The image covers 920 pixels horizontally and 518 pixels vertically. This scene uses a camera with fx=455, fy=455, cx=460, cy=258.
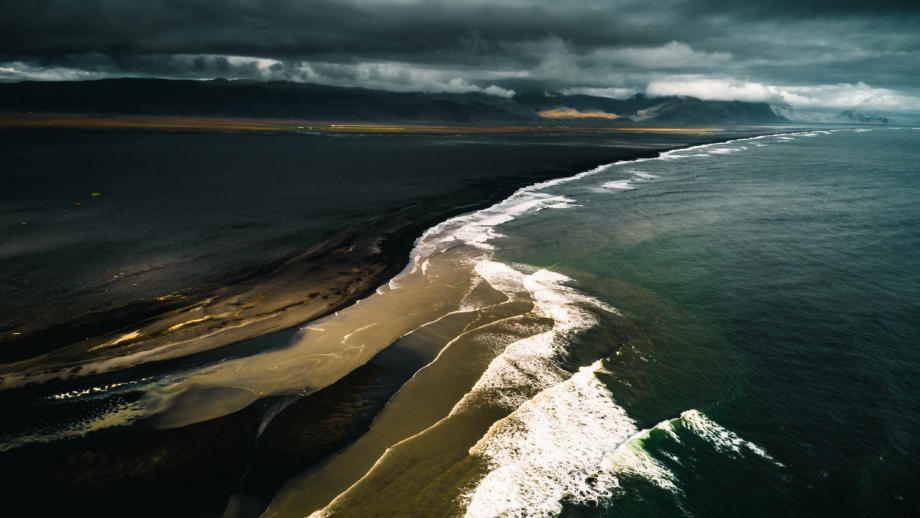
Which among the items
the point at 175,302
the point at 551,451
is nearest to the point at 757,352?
the point at 551,451

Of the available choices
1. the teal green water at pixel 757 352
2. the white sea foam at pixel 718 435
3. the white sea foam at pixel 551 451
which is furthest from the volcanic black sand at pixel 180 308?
the white sea foam at pixel 718 435

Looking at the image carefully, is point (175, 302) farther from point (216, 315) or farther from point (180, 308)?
point (216, 315)

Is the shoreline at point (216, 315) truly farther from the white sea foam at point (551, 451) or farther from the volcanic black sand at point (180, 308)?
the white sea foam at point (551, 451)

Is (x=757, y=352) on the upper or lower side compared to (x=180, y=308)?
lower

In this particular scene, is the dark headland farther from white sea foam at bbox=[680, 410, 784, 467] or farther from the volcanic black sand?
white sea foam at bbox=[680, 410, 784, 467]

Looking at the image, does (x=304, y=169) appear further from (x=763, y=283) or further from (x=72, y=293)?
(x=763, y=283)
